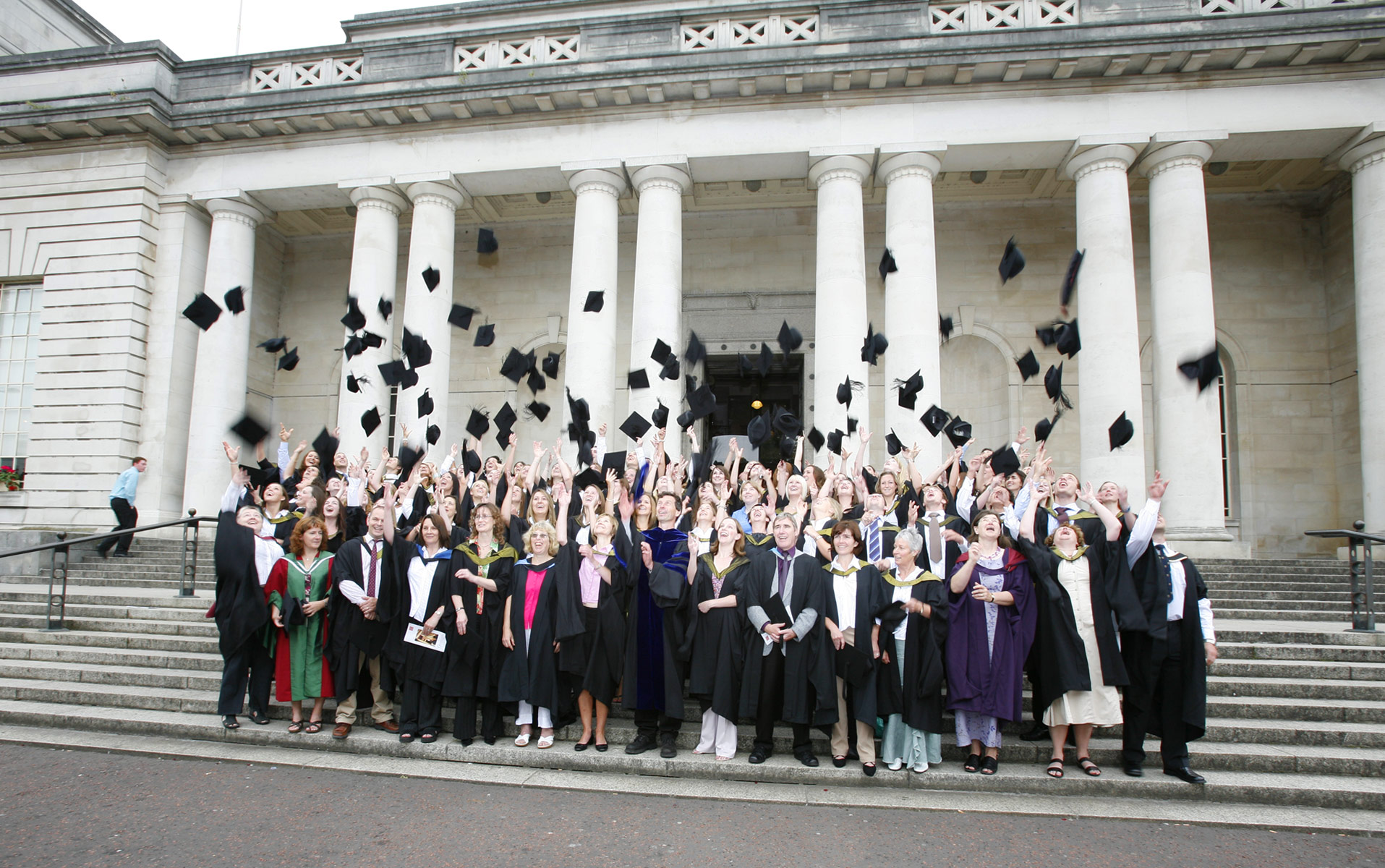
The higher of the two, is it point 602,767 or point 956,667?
point 956,667

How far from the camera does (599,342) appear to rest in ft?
50.0

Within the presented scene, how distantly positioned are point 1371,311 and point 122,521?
21.6m

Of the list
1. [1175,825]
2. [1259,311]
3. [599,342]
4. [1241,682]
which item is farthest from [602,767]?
[1259,311]

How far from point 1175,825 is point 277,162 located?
1839cm

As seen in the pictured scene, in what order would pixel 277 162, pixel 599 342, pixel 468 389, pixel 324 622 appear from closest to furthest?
pixel 324 622 < pixel 599 342 < pixel 277 162 < pixel 468 389

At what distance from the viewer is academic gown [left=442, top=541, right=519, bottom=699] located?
6.71 m

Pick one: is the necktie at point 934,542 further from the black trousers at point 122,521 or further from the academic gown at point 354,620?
the black trousers at point 122,521

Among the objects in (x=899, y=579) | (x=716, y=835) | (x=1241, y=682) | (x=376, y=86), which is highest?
(x=376, y=86)

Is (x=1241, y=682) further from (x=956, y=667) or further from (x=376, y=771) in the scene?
(x=376, y=771)

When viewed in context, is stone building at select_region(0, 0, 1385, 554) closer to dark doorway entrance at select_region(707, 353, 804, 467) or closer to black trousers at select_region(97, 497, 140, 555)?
dark doorway entrance at select_region(707, 353, 804, 467)

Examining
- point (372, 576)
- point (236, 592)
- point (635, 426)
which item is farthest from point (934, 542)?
point (236, 592)

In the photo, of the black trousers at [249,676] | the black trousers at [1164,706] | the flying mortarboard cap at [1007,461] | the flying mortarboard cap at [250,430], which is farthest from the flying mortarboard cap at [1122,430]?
the flying mortarboard cap at [250,430]

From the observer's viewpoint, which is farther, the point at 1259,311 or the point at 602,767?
the point at 1259,311

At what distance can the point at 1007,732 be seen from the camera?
22.0ft
